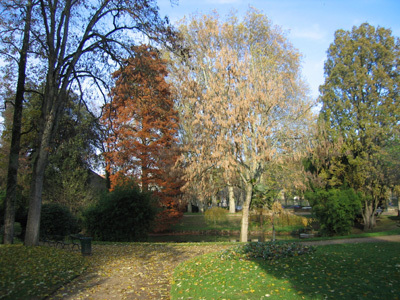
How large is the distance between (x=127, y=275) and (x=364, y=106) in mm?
22939

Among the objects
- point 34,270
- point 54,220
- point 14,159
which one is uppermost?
point 14,159

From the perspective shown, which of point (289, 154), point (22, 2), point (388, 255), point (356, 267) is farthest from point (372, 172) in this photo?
point (22, 2)

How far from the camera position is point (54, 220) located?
648 inches

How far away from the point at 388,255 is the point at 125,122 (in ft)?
66.4

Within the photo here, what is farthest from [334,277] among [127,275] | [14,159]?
[14,159]

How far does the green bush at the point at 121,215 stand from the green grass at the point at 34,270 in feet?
20.9

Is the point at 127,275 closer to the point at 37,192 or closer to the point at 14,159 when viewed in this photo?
the point at 37,192

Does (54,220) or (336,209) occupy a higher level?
(336,209)

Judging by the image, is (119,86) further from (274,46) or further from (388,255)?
(274,46)

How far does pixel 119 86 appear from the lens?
1300 centimetres

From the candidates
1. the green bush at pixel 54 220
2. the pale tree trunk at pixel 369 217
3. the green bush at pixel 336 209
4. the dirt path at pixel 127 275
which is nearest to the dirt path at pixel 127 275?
the dirt path at pixel 127 275

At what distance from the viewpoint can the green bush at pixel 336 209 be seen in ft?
64.8

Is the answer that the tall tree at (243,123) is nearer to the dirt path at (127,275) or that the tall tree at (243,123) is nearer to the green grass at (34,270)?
the dirt path at (127,275)

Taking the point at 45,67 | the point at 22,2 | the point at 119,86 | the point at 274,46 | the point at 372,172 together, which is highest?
the point at 274,46
